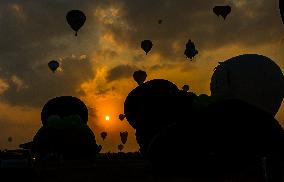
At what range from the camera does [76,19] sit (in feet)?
160

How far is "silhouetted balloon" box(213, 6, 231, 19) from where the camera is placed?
4575 cm

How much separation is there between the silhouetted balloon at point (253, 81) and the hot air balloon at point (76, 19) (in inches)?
831

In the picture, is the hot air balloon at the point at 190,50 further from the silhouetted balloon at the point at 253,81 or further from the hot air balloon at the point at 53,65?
the silhouetted balloon at the point at 253,81

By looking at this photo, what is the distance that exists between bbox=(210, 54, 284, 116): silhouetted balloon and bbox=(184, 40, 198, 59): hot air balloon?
65.3 feet

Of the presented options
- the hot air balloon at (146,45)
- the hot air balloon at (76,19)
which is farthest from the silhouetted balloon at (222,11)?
the hot air balloon at (76,19)

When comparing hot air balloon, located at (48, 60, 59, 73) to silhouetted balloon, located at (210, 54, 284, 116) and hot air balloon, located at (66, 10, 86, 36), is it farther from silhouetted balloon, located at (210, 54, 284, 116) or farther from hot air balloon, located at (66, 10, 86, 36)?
silhouetted balloon, located at (210, 54, 284, 116)

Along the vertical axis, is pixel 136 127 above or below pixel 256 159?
above

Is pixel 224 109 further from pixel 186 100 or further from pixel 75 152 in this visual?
pixel 75 152

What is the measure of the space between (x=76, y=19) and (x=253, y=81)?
2367cm

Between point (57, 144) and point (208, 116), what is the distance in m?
30.2

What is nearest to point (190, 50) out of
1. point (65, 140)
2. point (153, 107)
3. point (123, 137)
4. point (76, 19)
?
point (76, 19)

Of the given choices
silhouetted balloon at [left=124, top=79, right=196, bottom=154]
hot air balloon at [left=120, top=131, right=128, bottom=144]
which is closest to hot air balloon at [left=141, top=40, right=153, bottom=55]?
silhouetted balloon at [left=124, top=79, right=196, bottom=154]

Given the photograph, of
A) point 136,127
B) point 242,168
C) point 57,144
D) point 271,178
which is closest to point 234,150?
point 242,168

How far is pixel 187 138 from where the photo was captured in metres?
18.6
